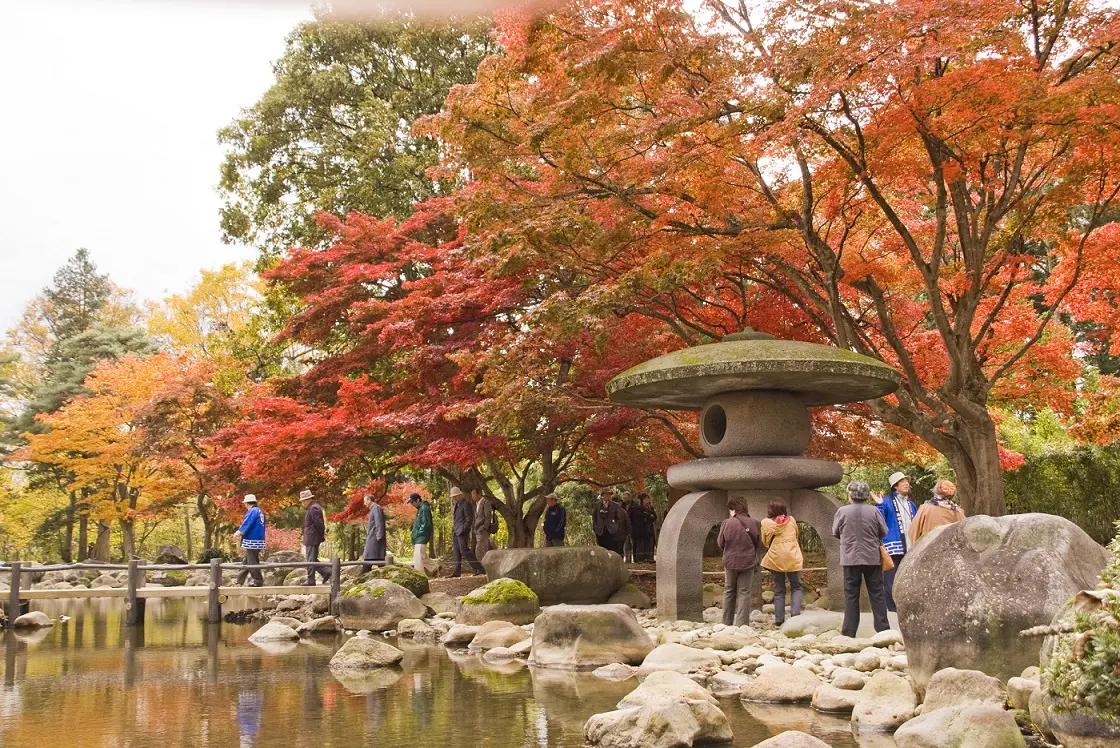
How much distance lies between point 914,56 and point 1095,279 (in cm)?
582

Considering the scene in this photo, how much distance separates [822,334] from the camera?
13.9 meters

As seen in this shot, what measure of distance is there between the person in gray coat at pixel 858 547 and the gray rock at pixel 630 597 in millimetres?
5301

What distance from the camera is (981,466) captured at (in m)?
11.4

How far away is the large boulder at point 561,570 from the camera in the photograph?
13.9m

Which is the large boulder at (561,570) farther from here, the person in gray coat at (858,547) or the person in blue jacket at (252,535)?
the person in gray coat at (858,547)

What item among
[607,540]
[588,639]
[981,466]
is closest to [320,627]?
[588,639]

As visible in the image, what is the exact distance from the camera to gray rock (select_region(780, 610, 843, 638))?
10.1 m

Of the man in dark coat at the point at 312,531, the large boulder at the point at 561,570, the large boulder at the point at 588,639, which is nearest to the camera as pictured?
the large boulder at the point at 588,639

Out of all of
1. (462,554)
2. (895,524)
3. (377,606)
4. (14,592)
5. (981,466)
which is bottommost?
(377,606)

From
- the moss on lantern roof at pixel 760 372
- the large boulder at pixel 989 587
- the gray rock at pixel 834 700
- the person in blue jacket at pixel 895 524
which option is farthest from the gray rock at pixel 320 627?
the large boulder at pixel 989 587

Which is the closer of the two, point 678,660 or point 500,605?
point 678,660

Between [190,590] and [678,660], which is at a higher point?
[190,590]

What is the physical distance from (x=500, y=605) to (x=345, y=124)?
14.5 meters

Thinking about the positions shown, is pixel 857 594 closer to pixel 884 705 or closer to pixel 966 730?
pixel 884 705
